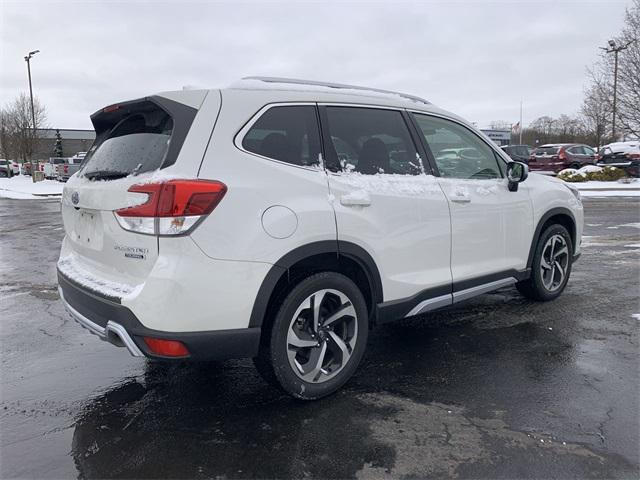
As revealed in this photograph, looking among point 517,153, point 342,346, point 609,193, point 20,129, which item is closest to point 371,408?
point 342,346

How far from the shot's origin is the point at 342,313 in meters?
3.28

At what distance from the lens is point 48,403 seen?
332 cm

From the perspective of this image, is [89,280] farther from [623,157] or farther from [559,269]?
[623,157]

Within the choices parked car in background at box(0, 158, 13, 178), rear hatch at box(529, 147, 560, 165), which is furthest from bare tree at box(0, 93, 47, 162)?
rear hatch at box(529, 147, 560, 165)

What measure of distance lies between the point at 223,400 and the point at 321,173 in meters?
1.57

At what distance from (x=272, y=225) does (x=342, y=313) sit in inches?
31.0

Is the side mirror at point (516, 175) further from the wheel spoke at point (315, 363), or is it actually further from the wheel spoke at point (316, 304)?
the wheel spoke at point (315, 363)

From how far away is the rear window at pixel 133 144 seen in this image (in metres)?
2.92

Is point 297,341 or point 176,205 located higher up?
point 176,205

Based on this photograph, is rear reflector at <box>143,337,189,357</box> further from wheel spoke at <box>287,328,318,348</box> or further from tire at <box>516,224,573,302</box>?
tire at <box>516,224,573,302</box>

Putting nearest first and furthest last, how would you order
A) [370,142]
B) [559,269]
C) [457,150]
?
[370,142] < [457,150] < [559,269]

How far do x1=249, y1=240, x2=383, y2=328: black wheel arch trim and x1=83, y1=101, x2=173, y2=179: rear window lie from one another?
865mm

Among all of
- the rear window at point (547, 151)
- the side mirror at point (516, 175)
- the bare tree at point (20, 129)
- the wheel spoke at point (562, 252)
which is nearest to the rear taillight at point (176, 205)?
the side mirror at point (516, 175)

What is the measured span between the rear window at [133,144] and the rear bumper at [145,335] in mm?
763
